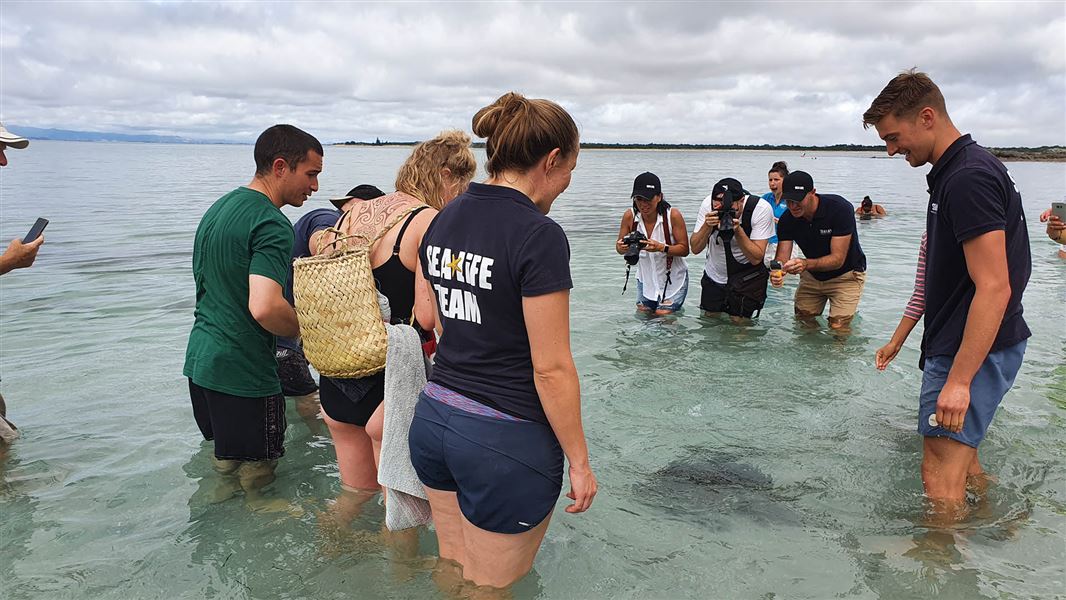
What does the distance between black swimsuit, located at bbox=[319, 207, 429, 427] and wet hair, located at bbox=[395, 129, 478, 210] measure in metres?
0.19

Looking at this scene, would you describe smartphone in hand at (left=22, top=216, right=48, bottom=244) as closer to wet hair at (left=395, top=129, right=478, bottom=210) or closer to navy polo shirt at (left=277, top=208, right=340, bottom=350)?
navy polo shirt at (left=277, top=208, right=340, bottom=350)

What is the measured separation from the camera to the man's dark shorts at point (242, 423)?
3752mm

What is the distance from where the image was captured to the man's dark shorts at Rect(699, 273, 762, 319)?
26.8 ft

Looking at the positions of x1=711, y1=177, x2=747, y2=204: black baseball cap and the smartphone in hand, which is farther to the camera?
x1=711, y1=177, x2=747, y2=204: black baseball cap

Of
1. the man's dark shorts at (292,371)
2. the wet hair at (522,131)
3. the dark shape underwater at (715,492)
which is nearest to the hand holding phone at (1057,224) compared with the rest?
the dark shape underwater at (715,492)

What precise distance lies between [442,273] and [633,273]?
10642 millimetres

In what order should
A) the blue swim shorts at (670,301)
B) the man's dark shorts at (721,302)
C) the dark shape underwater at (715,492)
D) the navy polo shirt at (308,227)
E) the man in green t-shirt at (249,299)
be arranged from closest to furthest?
the man in green t-shirt at (249,299)
the navy polo shirt at (308,227)
the dark shape underwater at (715,492)
the man's dark shorts at (721,302)
the blue swim shorts at (670,301)

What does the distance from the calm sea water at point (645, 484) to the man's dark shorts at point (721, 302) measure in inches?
13.2

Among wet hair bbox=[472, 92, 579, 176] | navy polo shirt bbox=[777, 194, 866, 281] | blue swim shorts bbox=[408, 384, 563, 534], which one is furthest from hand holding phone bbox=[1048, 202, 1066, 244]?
blue swim shorts bbox=[408, 384, 563, 534]

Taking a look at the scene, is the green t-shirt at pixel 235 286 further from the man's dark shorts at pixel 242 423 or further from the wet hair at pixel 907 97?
the wet hair at pixel 907 97

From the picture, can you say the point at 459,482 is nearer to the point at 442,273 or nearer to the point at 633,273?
the point at 442,273

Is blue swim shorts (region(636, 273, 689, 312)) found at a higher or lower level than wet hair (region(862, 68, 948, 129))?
lower

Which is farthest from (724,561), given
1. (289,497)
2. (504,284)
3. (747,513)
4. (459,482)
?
(289,497)

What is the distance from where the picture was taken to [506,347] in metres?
2.33
